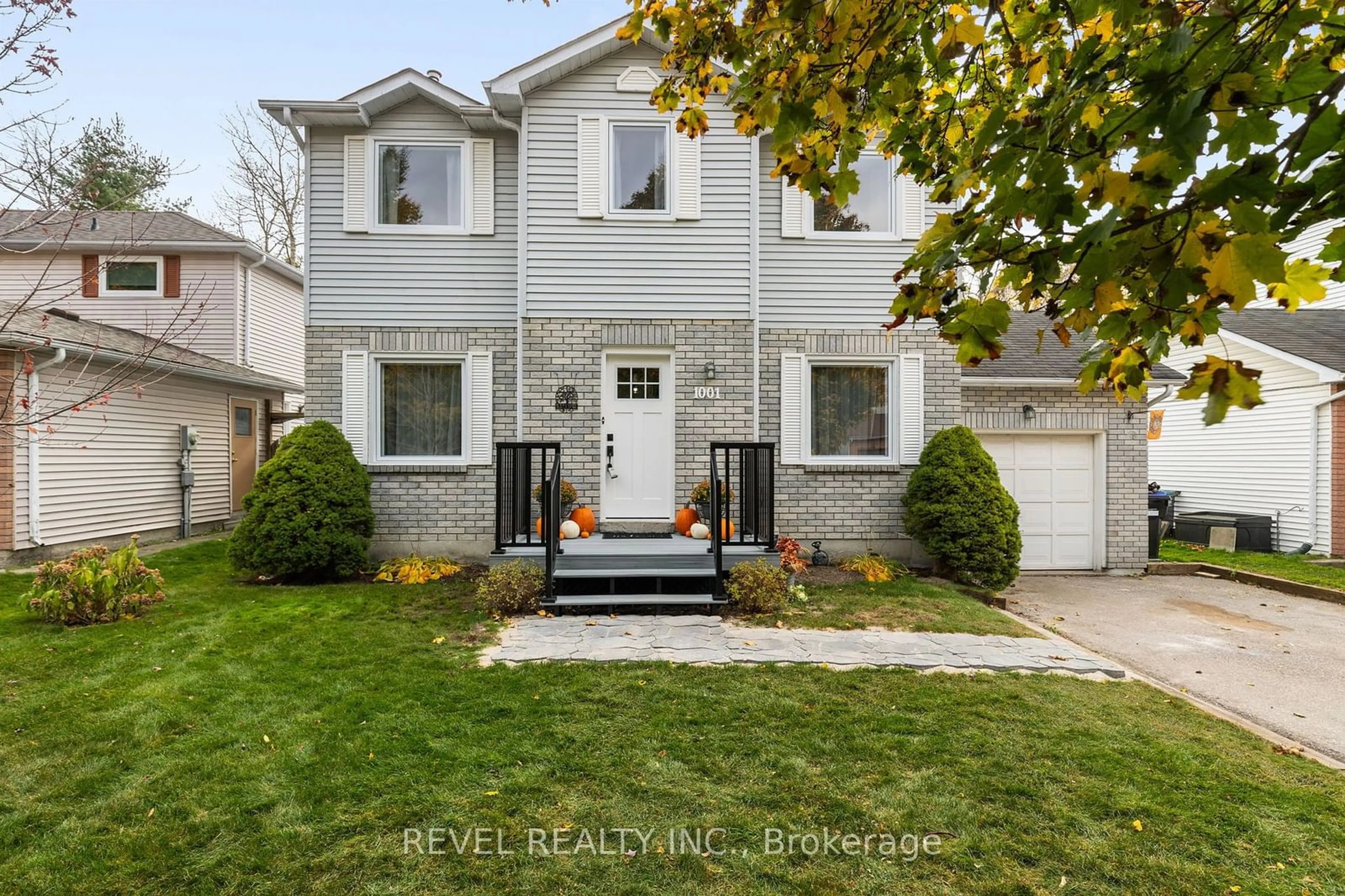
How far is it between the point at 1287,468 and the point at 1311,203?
12.1 metres

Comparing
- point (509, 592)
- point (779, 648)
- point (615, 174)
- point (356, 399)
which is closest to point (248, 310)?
point (356, 399)

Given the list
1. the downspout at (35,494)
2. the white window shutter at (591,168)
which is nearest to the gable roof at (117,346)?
the downspout at (35,494)

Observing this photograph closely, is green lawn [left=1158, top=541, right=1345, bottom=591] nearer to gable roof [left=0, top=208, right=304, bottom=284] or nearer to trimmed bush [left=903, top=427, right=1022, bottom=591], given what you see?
trimmed bush [left=903, top=427, right=1022, bottom=591]

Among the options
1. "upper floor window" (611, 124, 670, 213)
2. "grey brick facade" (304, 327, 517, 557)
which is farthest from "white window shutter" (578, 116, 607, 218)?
"grey brick facade" (304, 327, 517, 557)

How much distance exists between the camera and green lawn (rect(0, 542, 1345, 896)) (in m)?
2.20

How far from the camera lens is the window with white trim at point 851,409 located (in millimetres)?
7766

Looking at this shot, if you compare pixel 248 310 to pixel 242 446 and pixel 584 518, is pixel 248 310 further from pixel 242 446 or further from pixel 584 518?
pixel 584 518

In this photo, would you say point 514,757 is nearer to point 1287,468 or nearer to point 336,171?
point 336,171

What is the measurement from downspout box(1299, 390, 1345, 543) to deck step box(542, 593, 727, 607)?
10.1m

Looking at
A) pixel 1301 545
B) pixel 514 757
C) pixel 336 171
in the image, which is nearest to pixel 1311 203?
pixel 514 757

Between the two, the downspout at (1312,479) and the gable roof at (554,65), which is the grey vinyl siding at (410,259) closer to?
the gable roof at (554,65)

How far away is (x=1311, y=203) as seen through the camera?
142cm

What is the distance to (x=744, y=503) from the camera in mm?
6332

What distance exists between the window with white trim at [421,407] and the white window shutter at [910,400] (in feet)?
17.6
